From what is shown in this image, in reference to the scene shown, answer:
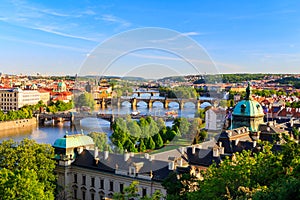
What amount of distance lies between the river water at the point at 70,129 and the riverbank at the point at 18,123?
866mm

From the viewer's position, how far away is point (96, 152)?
16.6m

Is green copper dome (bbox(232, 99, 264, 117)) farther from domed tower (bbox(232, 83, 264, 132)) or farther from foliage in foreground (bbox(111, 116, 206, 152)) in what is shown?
foliage in foreground (bbox(111, 116, 206, 152))

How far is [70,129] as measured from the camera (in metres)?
47.4

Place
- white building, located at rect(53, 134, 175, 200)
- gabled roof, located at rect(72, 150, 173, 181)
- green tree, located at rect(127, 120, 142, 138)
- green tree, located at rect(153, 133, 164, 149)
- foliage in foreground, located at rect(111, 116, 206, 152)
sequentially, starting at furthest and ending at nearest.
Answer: green tree, located at rect(153, 133, 164, 149)
foliage in foreground, located at rect(111, 116, 206, 152)
green tree, located at rect(127, 120, 142, 138)
white building, located at rect(53, 134, 175, 200)
gabled roof, located at rect(72, 150, 173, 181)

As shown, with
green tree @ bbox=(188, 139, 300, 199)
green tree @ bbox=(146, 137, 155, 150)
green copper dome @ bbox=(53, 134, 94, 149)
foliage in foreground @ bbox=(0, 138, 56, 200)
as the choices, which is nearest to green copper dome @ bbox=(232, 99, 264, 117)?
green tree @ bbox=(146, 137, 155, 150)

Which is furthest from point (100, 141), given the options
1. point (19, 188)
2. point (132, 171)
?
point (19, 188)

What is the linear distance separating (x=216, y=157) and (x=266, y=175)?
6278mm

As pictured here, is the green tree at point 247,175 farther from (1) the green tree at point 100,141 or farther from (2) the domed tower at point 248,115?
(2) the domed tower at point 248,115

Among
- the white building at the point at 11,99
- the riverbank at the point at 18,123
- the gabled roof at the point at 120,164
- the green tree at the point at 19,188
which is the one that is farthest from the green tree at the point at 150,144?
the white building at the point at 11,99

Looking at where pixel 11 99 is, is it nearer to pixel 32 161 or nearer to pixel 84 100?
pixel 32 161

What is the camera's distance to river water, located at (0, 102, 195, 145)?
2159 centimetres

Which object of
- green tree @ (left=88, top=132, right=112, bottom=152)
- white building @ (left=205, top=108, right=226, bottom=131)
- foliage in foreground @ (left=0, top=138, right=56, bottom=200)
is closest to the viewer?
foliage in foreground @ (left=0, top=138, right=56, bottom=200)

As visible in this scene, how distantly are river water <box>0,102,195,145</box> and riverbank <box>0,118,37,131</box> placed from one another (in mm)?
866

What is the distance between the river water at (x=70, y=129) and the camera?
70.8ft
